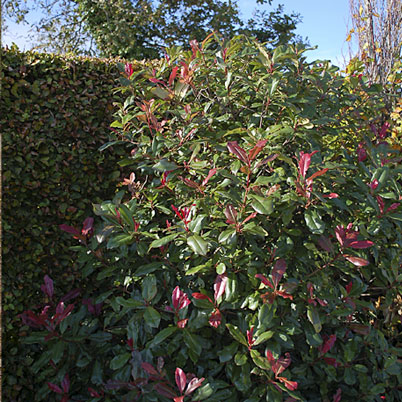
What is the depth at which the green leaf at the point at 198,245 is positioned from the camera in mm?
2123

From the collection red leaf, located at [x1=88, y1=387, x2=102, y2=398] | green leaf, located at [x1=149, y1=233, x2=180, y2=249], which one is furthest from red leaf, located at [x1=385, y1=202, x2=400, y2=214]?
red leaf, located at [x1=88, y1=387, x2=102, y2=398]

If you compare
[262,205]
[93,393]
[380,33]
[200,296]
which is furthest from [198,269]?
[380,33]

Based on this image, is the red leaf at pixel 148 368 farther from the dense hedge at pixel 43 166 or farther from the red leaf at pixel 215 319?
the dense hedge at pixel 43 166

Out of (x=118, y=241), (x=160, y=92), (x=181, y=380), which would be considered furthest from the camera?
(x=160, y=92)

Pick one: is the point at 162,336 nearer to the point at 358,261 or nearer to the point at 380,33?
the point at 358,261

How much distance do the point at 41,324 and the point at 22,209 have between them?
2.59 feet

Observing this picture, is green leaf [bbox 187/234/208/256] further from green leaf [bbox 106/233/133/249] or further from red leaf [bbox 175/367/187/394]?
red leaf [bbox 175/367/187/394]

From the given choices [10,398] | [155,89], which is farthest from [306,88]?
[10,398]

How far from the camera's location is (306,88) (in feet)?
9.29

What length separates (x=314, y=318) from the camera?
2.25 m

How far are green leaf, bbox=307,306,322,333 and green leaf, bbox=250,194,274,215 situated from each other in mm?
552

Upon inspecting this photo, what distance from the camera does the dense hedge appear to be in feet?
9.70

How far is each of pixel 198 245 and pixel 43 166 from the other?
1403mm

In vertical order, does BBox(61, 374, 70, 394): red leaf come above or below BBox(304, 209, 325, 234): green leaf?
below
